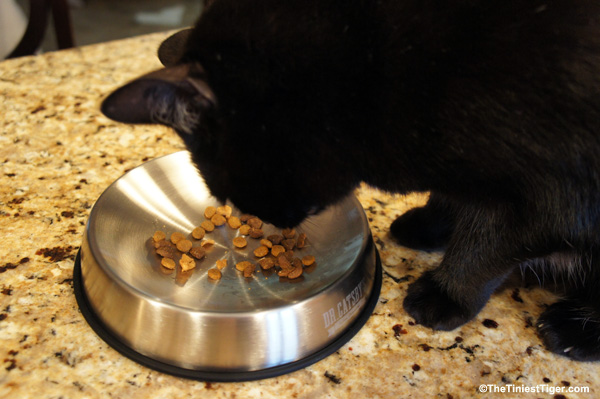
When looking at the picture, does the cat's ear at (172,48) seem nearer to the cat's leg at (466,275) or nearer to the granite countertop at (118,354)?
the granite countertop at (118,354)

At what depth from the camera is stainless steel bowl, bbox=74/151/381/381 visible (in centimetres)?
82

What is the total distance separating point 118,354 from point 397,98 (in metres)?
0.55

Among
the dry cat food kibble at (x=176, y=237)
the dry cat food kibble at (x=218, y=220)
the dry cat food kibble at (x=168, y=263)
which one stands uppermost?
the dry cat food kibble at (x=168, y=263)

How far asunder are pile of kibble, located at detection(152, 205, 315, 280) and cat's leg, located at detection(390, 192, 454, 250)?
221 millimetres

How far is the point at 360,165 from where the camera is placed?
0.86 m

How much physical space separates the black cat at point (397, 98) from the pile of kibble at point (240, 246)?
6.3 inches

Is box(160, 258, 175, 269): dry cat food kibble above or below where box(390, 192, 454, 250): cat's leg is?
above

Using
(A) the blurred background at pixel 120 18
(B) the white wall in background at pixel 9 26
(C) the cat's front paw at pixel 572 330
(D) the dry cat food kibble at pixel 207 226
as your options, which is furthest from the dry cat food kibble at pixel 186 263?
(A) the blurred background at pixel 120 18

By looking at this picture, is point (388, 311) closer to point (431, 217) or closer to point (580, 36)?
point (431, 217)

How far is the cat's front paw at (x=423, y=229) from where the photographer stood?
3.71 ft

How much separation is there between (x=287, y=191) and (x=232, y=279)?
19 centimetres

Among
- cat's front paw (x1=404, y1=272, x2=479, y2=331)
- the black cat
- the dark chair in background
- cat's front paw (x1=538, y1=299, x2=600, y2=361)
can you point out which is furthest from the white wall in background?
cat's front paw (x1=538, y1=299, x2=600, y2=361)

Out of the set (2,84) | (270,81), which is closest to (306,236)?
(270,81)

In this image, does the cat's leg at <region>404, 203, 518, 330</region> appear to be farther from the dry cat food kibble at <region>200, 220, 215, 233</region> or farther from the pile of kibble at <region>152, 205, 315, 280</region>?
the dry cat food kibble at <region>200, 220, 215, 233</region>
